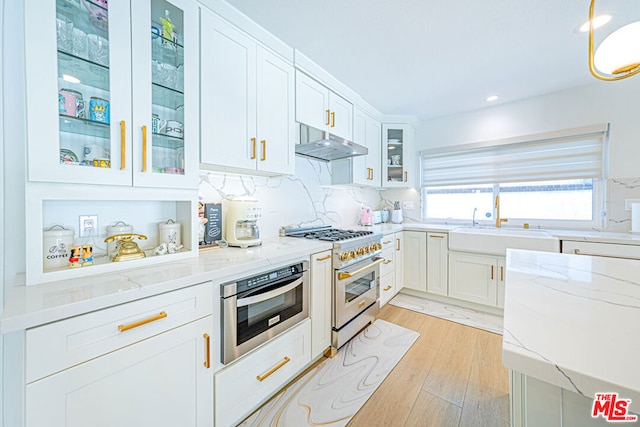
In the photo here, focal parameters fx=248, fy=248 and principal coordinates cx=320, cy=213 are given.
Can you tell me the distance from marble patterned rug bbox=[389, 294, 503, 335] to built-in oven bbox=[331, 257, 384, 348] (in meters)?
0.72

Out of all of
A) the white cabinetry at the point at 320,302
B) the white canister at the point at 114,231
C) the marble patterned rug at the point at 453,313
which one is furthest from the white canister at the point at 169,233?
the marble patterned rug at the point at 453,313

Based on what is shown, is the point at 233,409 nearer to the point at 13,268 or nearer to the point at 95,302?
the point at 95,302

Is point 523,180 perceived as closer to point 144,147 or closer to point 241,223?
point 241,223

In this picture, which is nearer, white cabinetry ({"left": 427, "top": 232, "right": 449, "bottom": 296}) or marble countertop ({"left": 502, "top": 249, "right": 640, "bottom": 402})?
marble countertop ({"left": 502, "top": 249, "right": 640, "bottom": 402})

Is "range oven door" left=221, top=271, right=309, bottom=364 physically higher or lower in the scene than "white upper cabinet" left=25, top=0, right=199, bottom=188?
lower

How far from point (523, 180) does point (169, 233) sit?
3.67 m

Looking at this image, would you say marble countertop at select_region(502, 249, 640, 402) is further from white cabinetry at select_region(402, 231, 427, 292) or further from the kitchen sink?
white cabinetry at select_region(402, 231, 427, 292)

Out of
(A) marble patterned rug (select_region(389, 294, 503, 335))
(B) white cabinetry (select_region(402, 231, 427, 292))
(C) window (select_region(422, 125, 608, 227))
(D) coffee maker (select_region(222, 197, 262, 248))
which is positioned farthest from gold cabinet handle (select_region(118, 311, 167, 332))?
(C) window (select_region(422, 125, 608, 227))

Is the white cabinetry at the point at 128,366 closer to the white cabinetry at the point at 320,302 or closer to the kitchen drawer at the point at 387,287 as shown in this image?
the white cabinetry at the point at 320,302

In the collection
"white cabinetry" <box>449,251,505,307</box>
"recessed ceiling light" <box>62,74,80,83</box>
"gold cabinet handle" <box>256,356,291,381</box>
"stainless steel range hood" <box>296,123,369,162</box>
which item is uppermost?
"stainless steel range hood" <box>296,123,369,162</box>

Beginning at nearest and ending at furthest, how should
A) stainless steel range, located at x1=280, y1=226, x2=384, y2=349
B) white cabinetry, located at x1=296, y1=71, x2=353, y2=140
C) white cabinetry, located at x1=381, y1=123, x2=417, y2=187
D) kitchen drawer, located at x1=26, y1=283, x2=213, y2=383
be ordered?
kitchen drawer, located at x1=26, y1=283, x2=213, y2=383
stainless steel range, located at x1=280, y1=226, x2=384, y2=349
white cabinetry, located at x1=296, y1=71, x2=353, y2=140
white cabinetry, located at x1=381, y1=123, x2=417, y2=187

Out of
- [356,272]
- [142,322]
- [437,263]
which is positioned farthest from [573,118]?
[142,322]

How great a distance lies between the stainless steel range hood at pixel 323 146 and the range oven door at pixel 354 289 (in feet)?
3.60

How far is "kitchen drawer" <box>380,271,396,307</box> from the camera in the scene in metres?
2.77
